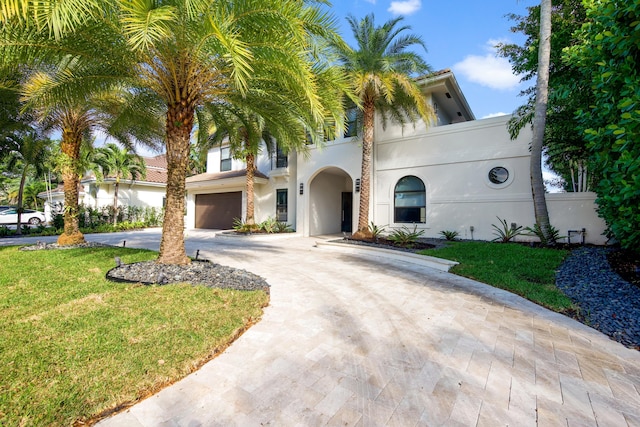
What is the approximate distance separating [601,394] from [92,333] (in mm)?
5160

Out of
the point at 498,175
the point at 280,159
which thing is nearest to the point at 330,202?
the point at 280,159

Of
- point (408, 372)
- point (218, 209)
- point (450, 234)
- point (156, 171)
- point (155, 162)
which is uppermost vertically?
point (155, 162)

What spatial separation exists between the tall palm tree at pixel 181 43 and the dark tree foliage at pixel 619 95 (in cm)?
A: 455

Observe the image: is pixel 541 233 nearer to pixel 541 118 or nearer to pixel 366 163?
pixel 541 118

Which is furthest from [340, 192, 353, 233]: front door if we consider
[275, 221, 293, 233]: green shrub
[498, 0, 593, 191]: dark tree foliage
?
[498, 0, 593, 191]: dark tree foliage

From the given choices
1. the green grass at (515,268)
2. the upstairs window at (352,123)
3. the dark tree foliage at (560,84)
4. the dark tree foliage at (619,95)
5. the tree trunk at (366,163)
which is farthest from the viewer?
the upstairs window at (352,123)

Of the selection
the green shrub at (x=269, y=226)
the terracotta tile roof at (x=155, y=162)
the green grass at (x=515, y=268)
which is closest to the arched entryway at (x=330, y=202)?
the green shrub at (x=269, y=226)

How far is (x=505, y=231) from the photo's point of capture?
10.4m

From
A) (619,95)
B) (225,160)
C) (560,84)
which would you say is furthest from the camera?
(225,160)

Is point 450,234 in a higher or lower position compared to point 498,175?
lower

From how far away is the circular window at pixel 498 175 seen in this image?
10.7 metres

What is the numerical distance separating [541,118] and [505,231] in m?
4.03

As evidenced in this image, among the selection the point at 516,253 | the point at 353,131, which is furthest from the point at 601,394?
the point at 353,131

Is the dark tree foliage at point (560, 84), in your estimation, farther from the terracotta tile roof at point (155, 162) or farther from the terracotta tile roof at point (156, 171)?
the terracotta tile roof at point (155, 162)
